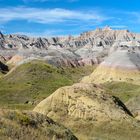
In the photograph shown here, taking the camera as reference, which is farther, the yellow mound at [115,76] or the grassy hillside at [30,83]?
the yellow mound at [115,76]

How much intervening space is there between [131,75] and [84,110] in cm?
11217

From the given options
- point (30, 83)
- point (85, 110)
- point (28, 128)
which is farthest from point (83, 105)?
point (30, 83)

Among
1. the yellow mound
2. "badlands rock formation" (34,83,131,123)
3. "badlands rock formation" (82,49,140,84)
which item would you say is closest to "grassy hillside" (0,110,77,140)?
"badlands rock formation" (34,83,131,123)

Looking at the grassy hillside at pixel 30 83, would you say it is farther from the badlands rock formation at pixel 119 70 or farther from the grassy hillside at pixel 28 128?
the grassy hillside at pixel 28 128

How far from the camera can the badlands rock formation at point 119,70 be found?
149 meters

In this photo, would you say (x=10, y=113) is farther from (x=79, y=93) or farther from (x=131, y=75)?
(x=131, y=75)

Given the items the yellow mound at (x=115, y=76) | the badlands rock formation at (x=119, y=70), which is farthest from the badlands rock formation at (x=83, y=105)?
the badlands rock formation at (x=119, y=70)

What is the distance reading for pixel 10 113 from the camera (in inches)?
875

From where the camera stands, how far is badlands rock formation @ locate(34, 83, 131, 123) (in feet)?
131

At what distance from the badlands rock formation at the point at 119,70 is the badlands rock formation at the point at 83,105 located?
98.8 m

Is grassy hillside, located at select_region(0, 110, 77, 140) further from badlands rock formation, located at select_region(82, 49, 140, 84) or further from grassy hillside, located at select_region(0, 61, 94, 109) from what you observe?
badlands rock formation, located at select_region(82, 49, 140, 84)

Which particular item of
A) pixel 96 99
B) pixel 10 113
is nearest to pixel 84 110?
pixel 96 99

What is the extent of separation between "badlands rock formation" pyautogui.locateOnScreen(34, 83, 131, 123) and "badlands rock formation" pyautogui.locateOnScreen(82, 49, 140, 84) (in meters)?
98.8

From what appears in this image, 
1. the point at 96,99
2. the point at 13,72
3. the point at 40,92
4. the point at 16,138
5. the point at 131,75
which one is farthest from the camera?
the point at 13,72
